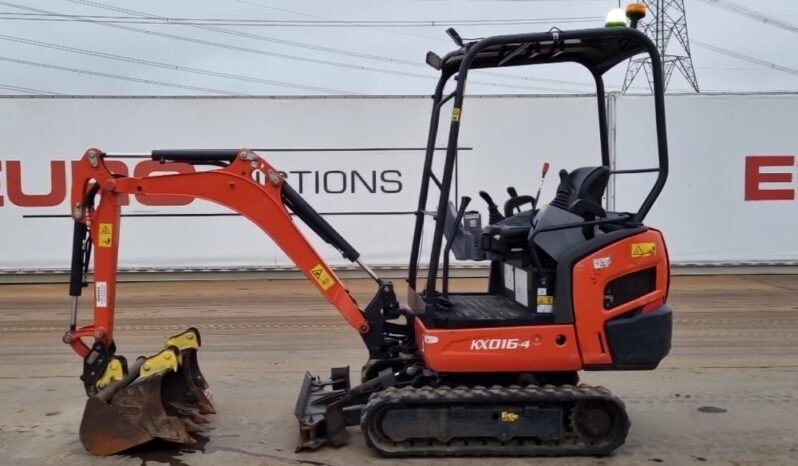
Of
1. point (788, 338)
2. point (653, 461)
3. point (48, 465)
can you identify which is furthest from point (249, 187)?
point (788, 338)

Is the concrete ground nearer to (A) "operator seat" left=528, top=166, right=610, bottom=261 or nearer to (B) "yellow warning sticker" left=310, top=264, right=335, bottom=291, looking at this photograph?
(B) "yellow warning sticker" left=310, top=264, right=335, bottom=291

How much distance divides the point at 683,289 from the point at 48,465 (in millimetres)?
10924

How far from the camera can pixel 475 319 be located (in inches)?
183

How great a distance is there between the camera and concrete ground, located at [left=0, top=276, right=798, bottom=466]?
471 cm

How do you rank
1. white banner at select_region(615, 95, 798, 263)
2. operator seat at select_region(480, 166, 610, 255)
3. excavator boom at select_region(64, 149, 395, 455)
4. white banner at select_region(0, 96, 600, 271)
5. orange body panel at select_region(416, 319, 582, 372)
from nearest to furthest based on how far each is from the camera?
orange body panel at select_region(416, 319, 582, 372) → operator seat at select_region(480, 166, 610, 255) → excavator boom at select_region(64, 149, 395, 455) → white banner at select_region(0, 96, 600, 271) → white banner at select_region(615, 95, 798, 263)

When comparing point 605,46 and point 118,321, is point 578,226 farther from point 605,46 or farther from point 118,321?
point 118,321

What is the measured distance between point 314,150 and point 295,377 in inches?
301

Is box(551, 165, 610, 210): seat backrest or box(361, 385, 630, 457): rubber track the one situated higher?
box(551, 165, 610, 210): seat backrest

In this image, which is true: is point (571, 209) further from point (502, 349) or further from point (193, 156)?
point (193, 156)

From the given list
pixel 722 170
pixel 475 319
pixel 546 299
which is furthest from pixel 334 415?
pixel 722 170

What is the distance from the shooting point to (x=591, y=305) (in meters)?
4.52

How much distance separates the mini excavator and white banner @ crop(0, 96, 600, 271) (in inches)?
334

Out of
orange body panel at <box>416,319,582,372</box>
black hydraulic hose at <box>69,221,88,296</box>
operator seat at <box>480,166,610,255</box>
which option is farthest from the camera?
black hydraulic hose at <box>69,221,88,296</box>

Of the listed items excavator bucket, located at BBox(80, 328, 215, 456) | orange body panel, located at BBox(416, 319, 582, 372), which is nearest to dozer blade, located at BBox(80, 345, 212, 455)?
excavator bucket, located at BBox(80, 328, 215, 456)
